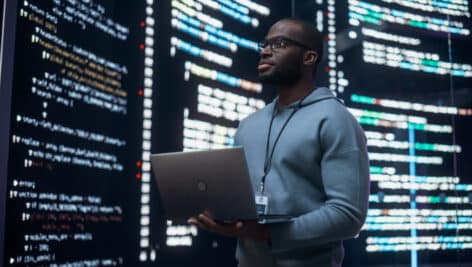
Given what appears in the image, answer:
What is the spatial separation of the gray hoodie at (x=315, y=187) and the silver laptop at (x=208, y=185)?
0.07 meters

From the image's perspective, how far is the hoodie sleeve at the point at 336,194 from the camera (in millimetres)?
1649

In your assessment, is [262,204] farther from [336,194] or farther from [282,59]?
[282,59]

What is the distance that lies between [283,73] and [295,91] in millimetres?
78

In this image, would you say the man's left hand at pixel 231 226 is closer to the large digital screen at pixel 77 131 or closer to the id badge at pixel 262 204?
the id badge at pixel 262 204

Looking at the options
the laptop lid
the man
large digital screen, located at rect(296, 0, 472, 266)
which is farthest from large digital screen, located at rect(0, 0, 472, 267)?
the man

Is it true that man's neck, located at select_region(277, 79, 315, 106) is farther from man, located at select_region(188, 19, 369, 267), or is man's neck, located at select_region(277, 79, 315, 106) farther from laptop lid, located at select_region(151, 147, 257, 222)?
laptop lid, located at select_region(151, 147, 257, 222)

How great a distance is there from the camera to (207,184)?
64.0 inches

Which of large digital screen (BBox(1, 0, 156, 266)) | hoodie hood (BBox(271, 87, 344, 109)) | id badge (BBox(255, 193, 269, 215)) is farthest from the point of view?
large digital screen (BBox(1, 0, 156, 266))

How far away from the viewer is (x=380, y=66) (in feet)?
11.6

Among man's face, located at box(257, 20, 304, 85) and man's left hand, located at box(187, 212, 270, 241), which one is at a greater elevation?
man's face, located at box(257, 20, 304, 85)

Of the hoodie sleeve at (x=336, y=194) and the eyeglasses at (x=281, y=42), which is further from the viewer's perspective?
the eyeglasses at (x=281, y=42)

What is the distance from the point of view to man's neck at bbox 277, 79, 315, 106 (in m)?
1.90

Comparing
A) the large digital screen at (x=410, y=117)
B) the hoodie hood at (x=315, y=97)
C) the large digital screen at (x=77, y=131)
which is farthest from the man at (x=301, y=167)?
the large digital screen at (x=410, y=117)

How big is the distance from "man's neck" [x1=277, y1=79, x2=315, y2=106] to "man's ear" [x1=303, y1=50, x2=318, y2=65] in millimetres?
55
